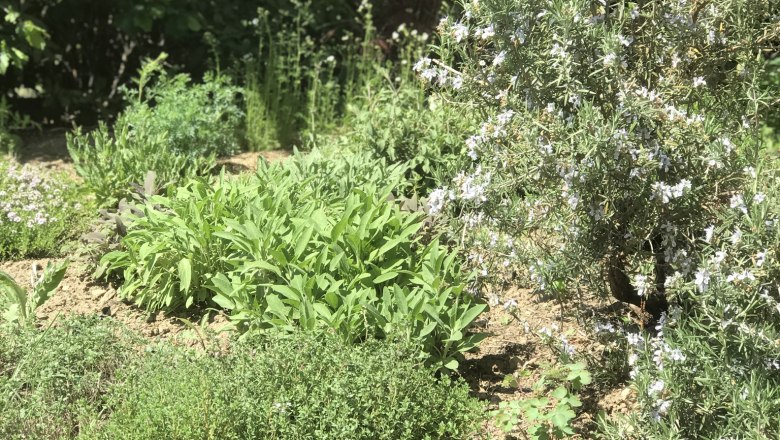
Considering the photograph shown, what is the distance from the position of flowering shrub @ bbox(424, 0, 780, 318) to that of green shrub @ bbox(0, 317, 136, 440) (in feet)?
5.40

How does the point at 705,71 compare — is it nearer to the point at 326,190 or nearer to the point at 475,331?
the point at 475,331

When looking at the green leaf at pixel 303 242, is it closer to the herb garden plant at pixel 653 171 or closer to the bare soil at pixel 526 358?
the herb garden plant at pixel 653 171

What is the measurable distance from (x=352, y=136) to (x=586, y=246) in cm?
254

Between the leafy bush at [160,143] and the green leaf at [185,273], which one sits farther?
the leafy bush at [160,143]

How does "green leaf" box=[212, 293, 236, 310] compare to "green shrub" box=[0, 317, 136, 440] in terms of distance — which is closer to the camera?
"green shrub" box=[0, 317, 136, 440]

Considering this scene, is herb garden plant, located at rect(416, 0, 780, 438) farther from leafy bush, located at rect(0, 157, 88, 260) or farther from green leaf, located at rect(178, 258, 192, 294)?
leafy bush, located at rect(0, 157, 88, 260)

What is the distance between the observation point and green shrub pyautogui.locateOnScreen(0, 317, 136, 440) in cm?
350

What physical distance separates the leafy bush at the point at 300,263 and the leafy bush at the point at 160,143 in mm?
559

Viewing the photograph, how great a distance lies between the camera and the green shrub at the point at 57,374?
138 inches

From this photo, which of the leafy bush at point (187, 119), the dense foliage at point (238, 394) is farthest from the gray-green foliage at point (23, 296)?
the leafy bush at point (187, 119)

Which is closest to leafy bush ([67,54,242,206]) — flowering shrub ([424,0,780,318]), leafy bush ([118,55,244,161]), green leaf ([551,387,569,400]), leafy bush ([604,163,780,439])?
leafy bush ([118,55,244,161])

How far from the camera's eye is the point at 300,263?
155 inches

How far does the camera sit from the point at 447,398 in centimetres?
351

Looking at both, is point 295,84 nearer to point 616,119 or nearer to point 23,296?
point 23,296
